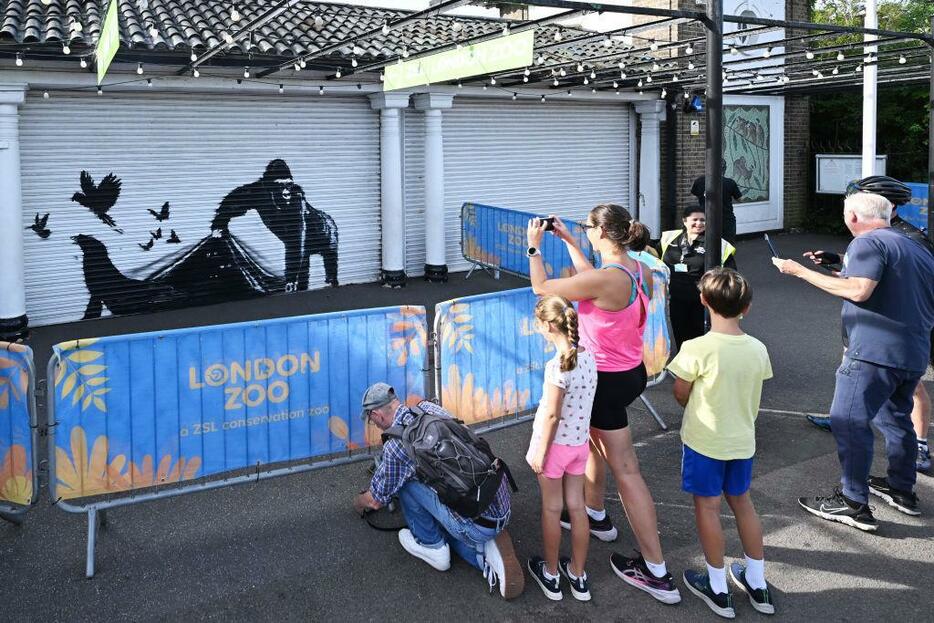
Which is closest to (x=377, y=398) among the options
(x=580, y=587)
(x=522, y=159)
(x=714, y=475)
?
(x=580, y=587)

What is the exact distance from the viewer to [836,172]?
63.4 feet

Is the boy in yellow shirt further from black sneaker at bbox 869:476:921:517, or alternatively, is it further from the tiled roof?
the tiled roof

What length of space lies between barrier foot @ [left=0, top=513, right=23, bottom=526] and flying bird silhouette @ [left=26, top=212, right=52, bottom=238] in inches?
279

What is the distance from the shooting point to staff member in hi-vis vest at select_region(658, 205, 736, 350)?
702cm

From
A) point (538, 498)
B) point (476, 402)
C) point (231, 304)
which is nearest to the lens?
point (538, 498)

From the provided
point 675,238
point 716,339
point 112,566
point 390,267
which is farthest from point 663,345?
point 390,267

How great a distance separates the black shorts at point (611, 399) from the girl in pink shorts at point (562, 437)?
18 centimetres

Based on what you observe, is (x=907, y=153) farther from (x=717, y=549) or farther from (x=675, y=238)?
(x=717, y=549)

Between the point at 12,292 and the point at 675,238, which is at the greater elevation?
the point at 675,238

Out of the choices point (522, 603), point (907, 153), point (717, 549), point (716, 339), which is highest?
point (907, 153)

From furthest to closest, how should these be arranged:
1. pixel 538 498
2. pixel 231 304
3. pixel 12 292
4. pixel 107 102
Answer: pixel 231 304, pixel 107 102, pixel 12 292, pixel 538 498

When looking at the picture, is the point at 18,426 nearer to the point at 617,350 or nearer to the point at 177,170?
the point at 617,350

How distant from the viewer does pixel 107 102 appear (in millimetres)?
11391

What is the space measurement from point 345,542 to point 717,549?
2.08m
